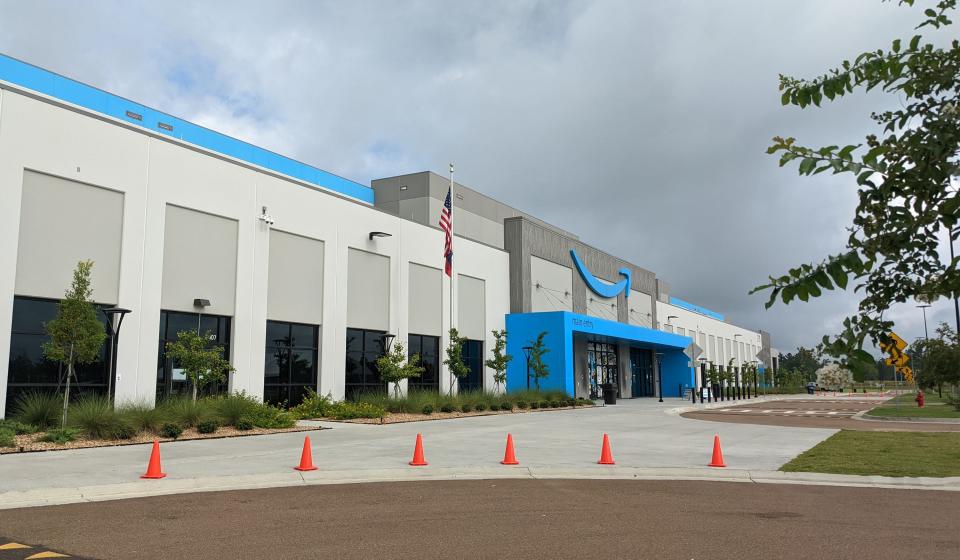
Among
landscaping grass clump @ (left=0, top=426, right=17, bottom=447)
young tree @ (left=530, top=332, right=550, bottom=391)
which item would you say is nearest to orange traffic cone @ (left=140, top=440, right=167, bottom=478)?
landscaping grass clump @ (left=0, top=426, right=17, bottom=447)

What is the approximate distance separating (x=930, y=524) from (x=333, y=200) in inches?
1008

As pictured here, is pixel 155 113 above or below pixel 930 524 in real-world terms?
above

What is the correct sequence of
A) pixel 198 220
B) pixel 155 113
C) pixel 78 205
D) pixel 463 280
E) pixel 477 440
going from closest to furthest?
pixel 477 440 → pixel 78 205 → pixel 198 220 → pixel 155 113 → pixel 463 280


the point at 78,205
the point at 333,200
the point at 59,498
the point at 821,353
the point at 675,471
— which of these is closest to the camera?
the point at 821,353

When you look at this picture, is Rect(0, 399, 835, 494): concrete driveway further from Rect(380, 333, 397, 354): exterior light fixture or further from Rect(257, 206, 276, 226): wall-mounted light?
Rect(257, 206, 276, 226): wall-mounted light

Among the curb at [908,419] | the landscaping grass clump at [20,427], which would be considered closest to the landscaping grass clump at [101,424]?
the landscaping grass clump at [20,427]

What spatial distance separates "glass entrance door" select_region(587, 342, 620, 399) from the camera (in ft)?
163

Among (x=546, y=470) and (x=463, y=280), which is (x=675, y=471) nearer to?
(x=546, y=470)

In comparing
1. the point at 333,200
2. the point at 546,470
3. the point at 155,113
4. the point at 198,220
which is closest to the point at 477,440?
the point at 546,470

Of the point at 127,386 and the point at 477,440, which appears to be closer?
the point at 477,440

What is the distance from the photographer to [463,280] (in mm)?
38469

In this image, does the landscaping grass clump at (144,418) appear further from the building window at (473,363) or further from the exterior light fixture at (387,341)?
the building window at (473,363)

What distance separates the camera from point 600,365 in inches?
2015

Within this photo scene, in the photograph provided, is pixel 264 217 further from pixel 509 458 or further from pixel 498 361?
pixel 509 458
